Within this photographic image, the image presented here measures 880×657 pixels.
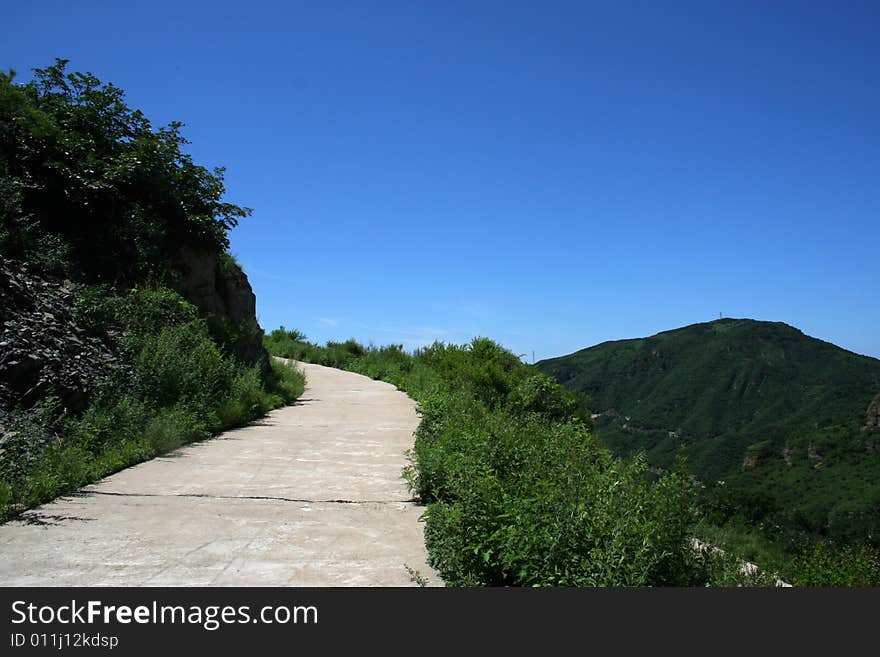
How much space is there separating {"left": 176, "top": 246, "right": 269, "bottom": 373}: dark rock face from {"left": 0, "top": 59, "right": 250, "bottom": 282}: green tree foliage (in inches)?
18.2

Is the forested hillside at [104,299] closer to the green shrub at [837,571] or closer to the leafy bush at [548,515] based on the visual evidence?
the leafy bush at [548,515]

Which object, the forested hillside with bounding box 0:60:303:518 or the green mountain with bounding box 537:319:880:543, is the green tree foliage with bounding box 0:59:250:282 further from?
the green mountain with bounding box 537:319:880:543

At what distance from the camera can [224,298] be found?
13.5 meters

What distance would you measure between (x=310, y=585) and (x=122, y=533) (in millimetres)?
1715

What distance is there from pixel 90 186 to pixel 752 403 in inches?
5695

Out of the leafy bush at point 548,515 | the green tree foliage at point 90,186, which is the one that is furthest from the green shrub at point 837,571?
the green tree foliage at point 90,186

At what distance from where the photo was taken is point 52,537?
4199 millimetres

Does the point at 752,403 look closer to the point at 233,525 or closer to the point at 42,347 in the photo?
the point at 42,347

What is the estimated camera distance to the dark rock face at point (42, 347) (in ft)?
20.8

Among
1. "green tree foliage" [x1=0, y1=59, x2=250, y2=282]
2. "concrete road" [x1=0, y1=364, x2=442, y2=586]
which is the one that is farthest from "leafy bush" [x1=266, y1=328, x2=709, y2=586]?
"green tree foliage" [x1=0, y1=59, x2=250, y2=282]

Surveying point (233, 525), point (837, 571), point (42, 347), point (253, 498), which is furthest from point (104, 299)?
point (837, 571)

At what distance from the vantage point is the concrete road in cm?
362

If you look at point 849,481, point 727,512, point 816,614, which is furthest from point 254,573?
point 849,481

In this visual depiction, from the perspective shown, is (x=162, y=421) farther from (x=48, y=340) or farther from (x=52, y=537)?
(x=52, y=537)
